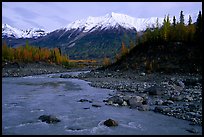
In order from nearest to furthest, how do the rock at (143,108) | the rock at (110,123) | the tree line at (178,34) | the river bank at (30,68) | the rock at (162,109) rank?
the rock at (110,123), the rock at (162,109), the rock at (143,108), the tree line at (178,34), the river bank at (30,68)

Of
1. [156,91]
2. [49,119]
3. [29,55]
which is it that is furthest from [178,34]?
[29,55]

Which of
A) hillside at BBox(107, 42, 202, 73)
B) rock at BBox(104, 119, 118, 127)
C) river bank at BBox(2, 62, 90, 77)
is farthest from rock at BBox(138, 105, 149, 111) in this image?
river bank at BBox(2, 62, 90, 77)

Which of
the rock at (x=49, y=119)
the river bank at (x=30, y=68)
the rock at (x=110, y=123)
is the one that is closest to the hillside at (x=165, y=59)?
the river bank at (x=30, y=68)

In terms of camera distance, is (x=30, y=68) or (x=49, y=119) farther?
(x=30, y=68)

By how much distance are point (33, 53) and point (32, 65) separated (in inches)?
655

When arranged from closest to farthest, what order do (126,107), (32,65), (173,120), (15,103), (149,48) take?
1. (173,120)
2. (126,107)
3. (15,103)
4. (149,48)
5. (32,65)

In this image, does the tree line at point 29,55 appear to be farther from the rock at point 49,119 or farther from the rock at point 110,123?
the rock at point 110,123

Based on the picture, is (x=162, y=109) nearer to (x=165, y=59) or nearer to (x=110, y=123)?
(x=110, y=123)

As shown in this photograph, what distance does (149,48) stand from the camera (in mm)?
68625

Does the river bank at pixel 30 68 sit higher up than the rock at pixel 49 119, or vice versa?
the rock at pixel 49 119

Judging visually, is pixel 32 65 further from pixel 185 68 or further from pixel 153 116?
pixel 153 116

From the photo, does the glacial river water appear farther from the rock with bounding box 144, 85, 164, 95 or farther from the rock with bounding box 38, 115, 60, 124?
the rock with bounding box 144, 85, 164, 95

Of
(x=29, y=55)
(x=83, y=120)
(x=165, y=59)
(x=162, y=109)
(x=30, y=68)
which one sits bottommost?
(x=30, y=68)

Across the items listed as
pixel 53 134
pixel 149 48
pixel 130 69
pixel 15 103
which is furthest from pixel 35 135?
pixel 149 48
